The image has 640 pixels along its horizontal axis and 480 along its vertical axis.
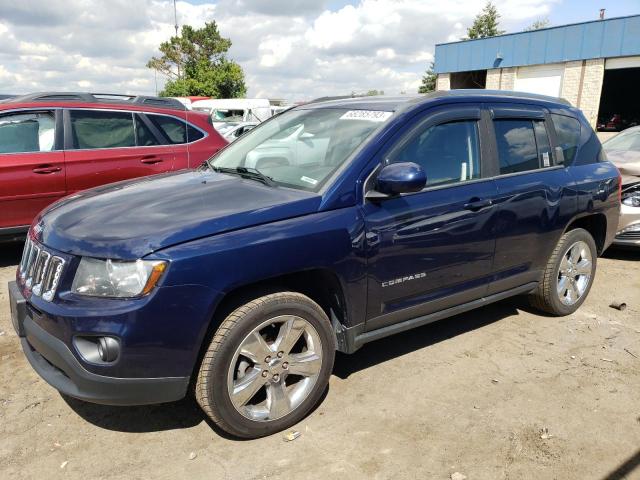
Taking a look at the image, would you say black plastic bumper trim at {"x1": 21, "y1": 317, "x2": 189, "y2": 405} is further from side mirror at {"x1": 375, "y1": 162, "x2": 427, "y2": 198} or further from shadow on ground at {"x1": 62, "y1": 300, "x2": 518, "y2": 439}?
side mirror at {"x1": 375, "y1": 162, "x2": 427, "y2": 198}

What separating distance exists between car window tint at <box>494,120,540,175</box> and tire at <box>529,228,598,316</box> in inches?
30.7

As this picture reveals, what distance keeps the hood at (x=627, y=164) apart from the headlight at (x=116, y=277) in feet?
19.3

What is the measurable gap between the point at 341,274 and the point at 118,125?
4.26 m

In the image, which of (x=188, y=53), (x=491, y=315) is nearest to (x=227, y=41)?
(x=188, y=53)

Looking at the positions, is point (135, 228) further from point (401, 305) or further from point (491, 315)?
point (491, 315)

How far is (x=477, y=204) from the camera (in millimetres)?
3408

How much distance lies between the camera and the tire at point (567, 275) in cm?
421

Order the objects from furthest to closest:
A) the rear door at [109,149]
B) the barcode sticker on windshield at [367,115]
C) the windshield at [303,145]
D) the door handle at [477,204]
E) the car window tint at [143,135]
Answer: the car window tint at [143,135] < the rear door at [109,149] < the door handle at [477,204] < the barcode sticker on windshield at [367,115] < the windshield at [303,145]

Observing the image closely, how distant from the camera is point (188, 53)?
4494 cm

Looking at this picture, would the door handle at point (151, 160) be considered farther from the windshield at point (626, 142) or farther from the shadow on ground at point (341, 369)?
the windshield at point (626, 142)

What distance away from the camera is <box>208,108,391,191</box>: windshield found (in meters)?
3.08

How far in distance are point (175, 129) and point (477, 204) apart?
13.6 ft

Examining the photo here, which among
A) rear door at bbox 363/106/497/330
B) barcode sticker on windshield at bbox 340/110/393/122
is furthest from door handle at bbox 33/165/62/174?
rear door at bbox 363/106/497/330

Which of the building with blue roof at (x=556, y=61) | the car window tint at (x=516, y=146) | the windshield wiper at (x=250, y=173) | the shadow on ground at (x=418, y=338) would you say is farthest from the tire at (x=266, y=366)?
the building with blue roof at (x=556, y=61)
